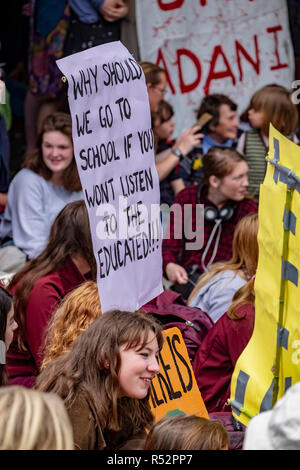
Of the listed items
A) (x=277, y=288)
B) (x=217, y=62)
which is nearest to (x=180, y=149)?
(x=217, y=62)

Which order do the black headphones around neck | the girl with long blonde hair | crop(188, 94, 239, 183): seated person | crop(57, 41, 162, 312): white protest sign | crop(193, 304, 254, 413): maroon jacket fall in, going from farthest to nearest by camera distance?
crop(188, 94, 239, 183): seated person
the black headphones around neck
the girl with long blonde hair
crop(193, 304, 254, 413): maroon jacket
crop(57, 41, 162, 312): white protest sign

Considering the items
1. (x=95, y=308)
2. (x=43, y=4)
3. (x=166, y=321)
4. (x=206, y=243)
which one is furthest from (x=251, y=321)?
(x=43, y=4)

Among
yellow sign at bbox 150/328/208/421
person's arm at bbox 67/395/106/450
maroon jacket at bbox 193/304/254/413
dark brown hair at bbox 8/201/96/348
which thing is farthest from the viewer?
dark brown hair at bbox 8/201/96/348

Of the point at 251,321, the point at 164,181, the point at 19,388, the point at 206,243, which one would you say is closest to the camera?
the point at 19,388

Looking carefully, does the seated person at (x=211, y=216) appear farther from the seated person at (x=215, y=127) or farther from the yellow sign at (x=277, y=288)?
the yellow sign at (x=277, y=288)

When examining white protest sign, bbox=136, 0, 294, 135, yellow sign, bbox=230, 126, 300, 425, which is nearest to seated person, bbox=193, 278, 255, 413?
yellow sign, bbox=230, 126, 300, 425

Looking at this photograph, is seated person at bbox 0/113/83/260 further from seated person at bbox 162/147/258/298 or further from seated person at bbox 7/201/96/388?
seated person at bbox 7/201/96/388

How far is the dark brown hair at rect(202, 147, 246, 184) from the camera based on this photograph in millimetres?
6410

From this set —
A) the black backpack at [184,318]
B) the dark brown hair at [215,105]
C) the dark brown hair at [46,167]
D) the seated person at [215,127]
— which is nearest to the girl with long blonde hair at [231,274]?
the black backpack at [184,318]

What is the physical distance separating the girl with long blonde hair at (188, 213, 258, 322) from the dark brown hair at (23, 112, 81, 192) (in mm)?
1152

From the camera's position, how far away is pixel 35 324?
15.3ft
